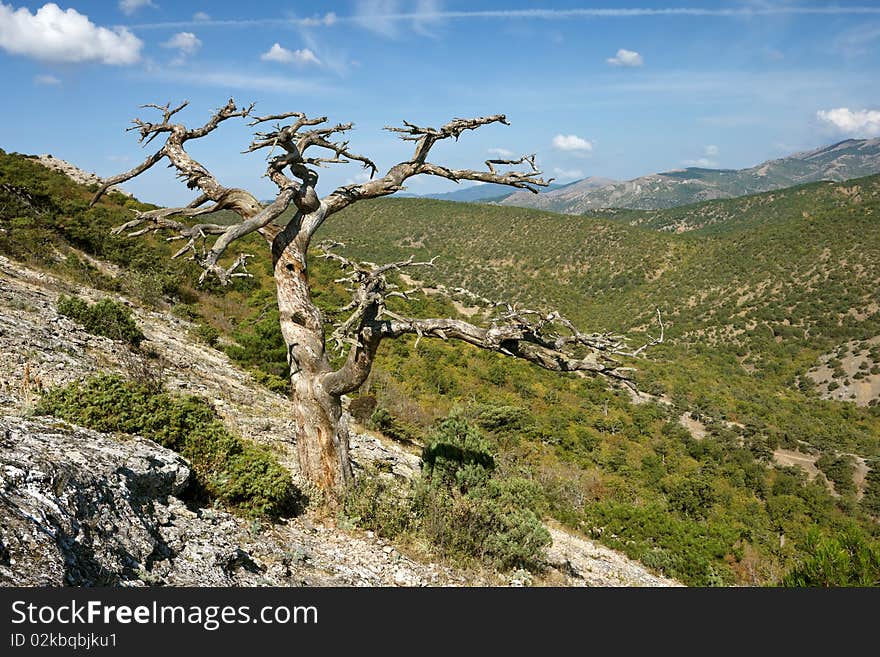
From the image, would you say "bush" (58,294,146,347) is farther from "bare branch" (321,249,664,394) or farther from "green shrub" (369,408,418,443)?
"bare branch" (321,249,664,394)

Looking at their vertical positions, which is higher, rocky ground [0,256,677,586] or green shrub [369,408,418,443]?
rocky ground [0,256,677,586]

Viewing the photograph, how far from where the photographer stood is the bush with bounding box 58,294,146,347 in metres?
9.66

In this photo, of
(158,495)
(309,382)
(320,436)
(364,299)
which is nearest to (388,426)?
(320,436)

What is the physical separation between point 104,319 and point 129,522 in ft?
25.0

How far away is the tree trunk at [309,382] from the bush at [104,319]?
5.78 m

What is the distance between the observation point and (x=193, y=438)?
5637 mm

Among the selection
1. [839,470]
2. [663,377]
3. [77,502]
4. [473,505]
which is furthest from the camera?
[663,377]

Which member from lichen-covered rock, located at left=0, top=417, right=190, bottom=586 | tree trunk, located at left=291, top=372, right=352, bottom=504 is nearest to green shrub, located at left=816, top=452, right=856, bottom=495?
tree trunk, located at left=291, top=372, right=352, bottom=504

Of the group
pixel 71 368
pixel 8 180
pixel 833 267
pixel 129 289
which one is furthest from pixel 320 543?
pixel 833 267

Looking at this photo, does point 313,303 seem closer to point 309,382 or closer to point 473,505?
point 309,382

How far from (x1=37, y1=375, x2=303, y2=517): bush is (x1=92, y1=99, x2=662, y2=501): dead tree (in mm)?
673

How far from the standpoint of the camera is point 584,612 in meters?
3.12

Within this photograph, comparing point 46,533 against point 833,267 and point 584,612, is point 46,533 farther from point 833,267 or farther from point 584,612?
point 833,267

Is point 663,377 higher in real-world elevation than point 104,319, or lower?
lower
